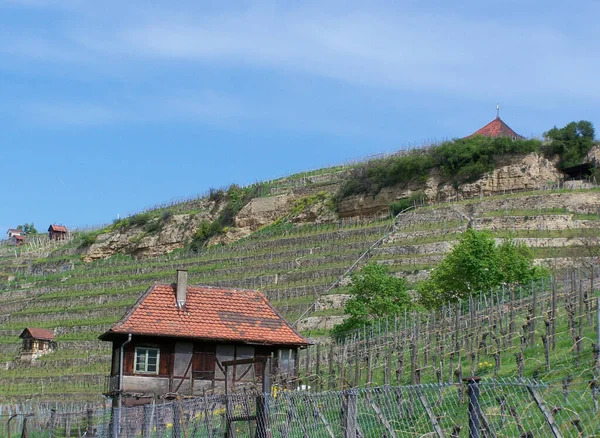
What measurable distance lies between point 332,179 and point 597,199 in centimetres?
2811

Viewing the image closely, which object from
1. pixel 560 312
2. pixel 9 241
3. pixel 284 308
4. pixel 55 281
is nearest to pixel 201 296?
pixel 560 312

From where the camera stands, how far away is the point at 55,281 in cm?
7781

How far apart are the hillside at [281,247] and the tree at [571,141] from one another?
3.19ft

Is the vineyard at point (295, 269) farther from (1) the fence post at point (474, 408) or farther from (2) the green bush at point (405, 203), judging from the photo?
(1) the fence post at point (474, 408)

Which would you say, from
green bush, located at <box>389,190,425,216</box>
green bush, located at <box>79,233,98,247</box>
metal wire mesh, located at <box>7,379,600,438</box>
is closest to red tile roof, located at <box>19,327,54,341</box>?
green bush, located at <box>389,190,425,216</box>

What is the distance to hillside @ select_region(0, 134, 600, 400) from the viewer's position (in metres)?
53.6

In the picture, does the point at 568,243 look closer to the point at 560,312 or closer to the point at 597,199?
the point at 597,199

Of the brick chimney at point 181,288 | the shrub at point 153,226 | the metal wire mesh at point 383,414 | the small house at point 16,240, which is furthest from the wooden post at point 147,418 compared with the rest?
the small house at point 16,240

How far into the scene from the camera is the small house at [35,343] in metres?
58.7

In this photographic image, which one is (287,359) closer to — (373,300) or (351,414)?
(373,300)

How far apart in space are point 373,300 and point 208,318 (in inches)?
524

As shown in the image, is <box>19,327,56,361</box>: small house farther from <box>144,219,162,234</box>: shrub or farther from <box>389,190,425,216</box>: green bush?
<box>144,219,162,234</box>: shrub

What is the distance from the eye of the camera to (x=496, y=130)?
7950 centimetres

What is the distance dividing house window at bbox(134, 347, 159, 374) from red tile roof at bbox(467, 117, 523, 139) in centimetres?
5135
